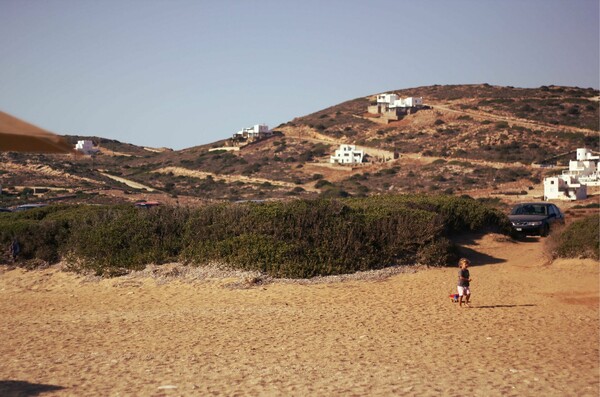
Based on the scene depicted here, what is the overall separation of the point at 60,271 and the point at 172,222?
301 cm

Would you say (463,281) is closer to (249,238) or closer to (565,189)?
(249,238)

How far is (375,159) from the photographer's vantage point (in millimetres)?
69562

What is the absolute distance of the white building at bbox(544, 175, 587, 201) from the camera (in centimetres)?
4262

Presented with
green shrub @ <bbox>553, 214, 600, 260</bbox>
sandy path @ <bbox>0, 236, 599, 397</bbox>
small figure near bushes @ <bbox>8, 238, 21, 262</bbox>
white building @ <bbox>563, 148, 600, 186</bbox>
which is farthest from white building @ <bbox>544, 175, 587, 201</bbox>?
small figure near bushes @ <bbox>8, 238, 21, 262</bbox>

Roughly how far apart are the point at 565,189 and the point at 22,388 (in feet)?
132

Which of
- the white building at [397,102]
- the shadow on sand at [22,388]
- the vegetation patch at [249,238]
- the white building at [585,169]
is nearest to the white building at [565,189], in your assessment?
the white building at [585,169]

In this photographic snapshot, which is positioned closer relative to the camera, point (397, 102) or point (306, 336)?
point (306, 336)

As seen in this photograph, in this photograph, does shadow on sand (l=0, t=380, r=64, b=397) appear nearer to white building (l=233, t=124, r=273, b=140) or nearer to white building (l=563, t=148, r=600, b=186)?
white building (l=563, t=148, r=600, b=186)

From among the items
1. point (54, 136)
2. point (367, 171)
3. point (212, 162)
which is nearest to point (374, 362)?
point (54, 136)

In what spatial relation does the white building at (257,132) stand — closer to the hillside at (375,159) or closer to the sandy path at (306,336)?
the hillside at (375,159)

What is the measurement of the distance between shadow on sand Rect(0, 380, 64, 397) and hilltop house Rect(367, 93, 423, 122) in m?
78.5

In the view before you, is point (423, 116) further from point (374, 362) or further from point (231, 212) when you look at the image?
point (374, 362)

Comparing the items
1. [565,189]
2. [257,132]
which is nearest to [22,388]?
[565,189]

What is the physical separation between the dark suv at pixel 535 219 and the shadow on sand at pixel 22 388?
17918 mm
